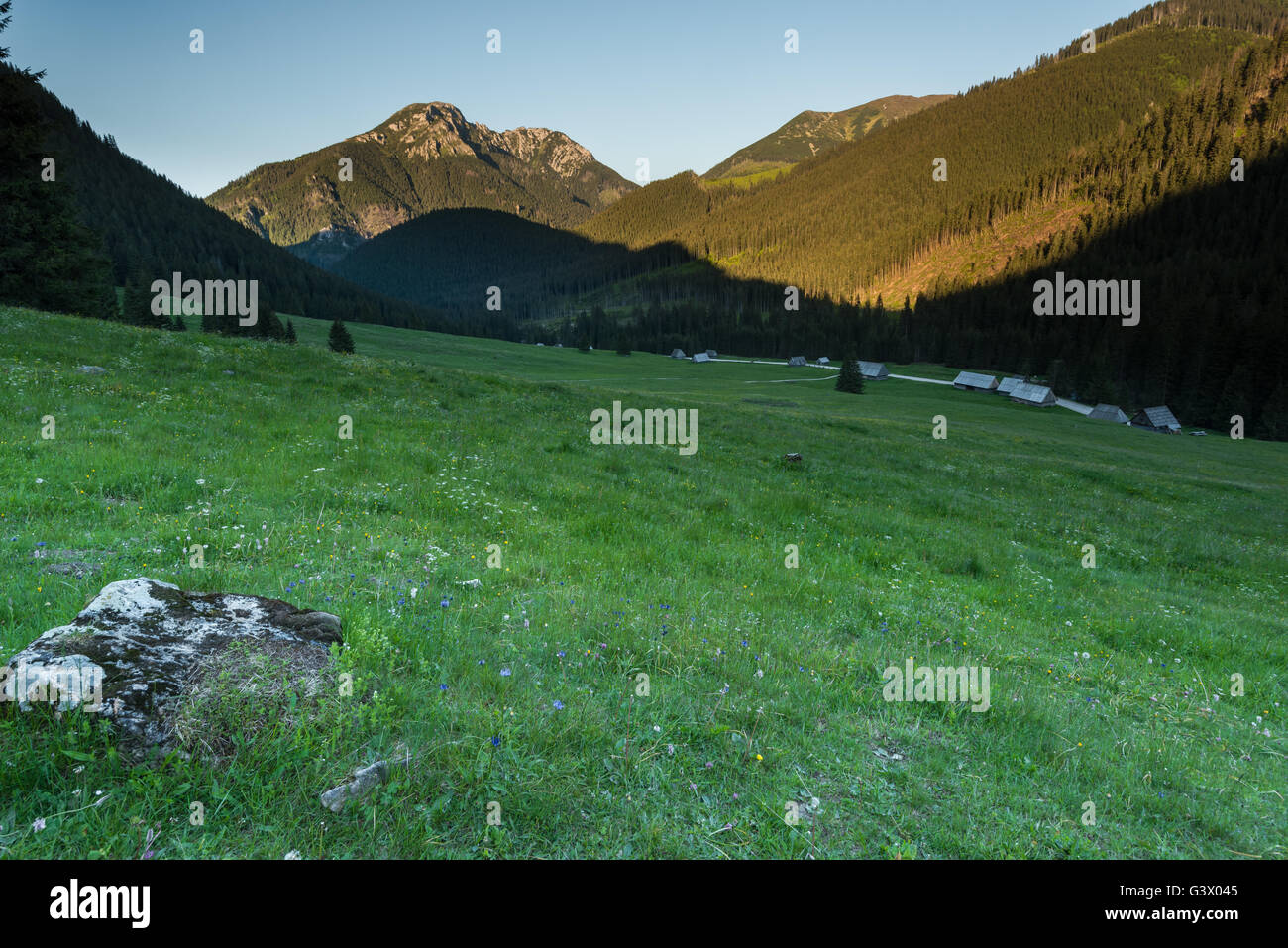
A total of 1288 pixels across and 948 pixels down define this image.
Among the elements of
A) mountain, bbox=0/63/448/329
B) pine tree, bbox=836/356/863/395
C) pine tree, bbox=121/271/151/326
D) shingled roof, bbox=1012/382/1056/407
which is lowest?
shingled roof, bbox=1012/382/1056/407

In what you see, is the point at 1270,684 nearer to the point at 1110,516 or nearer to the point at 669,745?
the point at 669,745

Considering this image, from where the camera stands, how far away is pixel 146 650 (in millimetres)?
3805

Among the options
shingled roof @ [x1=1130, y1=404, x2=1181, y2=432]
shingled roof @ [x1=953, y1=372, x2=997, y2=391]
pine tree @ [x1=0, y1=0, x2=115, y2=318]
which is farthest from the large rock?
shingled roof @ [x1=953, y1=372, x2=997, y2=391]

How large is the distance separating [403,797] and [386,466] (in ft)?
32.4

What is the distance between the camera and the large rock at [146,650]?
3.35m

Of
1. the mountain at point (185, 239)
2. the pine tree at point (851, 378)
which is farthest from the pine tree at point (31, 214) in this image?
the mountain at point (185, 239)

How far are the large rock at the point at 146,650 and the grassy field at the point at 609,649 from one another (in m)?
0.18

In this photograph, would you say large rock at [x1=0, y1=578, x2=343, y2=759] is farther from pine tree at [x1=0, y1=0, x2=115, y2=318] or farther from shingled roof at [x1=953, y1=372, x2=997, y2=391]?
shingled roof at [x1=953, y1=372, x2=997, y2=391]

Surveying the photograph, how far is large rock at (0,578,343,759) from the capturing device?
3.35 m

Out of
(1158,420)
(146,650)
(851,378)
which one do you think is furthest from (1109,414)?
(146,650)

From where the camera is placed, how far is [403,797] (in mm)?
3295

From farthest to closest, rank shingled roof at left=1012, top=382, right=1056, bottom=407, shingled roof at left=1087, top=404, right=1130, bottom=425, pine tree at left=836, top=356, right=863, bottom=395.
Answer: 1. shingled roof at left=1012, top=382, right=1056, bottom=407
2. shingled roof at left=1087, top=404, right=1130, bottom=425
3. pine tree at left=836, top=356, right=863, bottom=395

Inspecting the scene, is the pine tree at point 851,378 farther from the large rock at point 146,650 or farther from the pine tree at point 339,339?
the large rock at point 146,650

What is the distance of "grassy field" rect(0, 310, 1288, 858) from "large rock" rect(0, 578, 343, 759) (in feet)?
0.58
